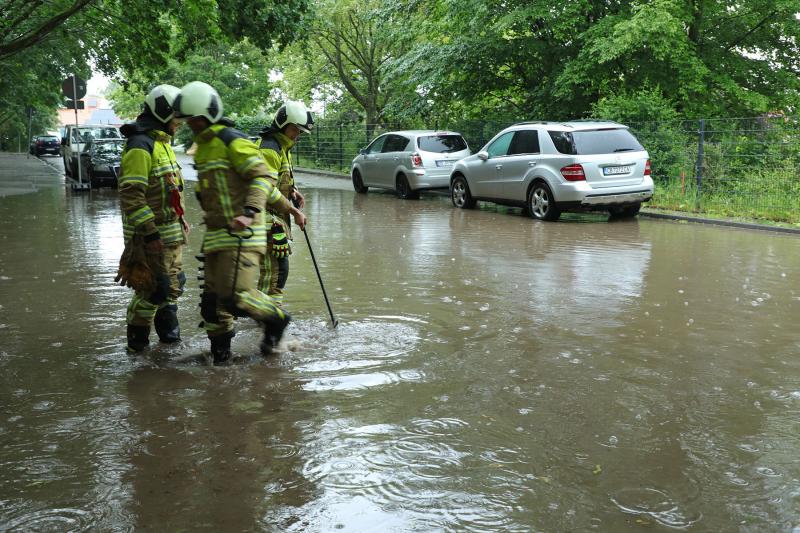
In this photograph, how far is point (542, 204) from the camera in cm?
1647

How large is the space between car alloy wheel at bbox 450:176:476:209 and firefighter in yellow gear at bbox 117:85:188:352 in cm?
1282

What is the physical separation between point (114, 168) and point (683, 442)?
21.9m

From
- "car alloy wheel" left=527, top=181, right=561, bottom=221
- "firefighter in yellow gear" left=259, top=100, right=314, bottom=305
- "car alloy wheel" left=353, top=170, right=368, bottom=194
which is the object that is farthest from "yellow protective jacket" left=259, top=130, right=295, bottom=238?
"car alloy wheel" left=353, top=170, right=368, bottom=194

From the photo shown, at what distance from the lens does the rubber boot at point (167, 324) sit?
6.64 m

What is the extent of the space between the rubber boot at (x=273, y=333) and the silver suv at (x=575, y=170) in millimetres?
10334

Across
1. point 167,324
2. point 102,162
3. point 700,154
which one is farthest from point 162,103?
point 102,162

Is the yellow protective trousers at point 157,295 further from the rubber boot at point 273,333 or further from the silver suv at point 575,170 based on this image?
the silver suv at point 575,170

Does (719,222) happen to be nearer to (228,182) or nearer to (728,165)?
(728,165)

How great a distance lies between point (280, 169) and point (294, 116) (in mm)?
479

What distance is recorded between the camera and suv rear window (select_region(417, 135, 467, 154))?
71.2 feet

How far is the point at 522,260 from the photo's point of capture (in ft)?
36.4

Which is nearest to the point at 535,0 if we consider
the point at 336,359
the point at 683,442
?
the point at 336,359

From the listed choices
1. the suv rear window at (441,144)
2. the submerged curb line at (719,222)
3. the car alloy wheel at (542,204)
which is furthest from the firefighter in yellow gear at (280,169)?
the suv rear window at (441,144)

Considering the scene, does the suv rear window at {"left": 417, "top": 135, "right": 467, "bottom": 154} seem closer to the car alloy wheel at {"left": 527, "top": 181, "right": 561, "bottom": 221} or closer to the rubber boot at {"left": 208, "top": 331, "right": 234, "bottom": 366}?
the car alloy wheel at {"left": 527, "top": 181, "right": 561, "bottom": 221}
